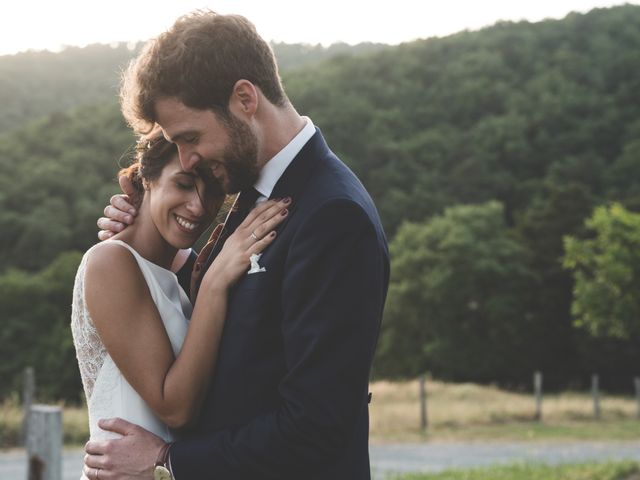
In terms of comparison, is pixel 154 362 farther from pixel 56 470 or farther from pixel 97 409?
pixel 56 470

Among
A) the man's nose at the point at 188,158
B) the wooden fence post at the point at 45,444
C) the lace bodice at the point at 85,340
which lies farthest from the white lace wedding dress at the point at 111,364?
the wooden fence post at the point at 45,444

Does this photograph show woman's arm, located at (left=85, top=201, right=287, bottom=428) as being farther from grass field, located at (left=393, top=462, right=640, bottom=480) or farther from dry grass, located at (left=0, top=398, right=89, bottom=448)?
dry grass, located at (left=0, top=398, right=89, bottom=448)

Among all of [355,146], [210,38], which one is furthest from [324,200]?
[355,146]

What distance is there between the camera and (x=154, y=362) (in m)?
2.64

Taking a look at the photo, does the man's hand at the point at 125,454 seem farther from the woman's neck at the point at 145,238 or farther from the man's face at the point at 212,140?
the man's face at the point at 212,140

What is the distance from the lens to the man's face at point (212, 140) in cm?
252

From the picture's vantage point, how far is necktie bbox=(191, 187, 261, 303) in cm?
271

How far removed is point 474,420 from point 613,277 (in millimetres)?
11165

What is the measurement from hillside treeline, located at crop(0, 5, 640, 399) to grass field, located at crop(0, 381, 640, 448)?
8.57m

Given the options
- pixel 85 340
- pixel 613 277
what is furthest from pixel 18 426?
pixel 613 277

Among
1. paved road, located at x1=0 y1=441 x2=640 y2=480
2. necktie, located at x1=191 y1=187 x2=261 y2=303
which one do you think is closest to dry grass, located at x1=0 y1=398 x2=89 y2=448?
paved road, located at x1=0 y1=441 x2=640 y2=480

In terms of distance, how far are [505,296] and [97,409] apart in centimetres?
4952

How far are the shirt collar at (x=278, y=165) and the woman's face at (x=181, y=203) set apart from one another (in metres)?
0.24

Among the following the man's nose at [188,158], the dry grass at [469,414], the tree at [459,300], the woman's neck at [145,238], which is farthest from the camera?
the tree at [459,300]
